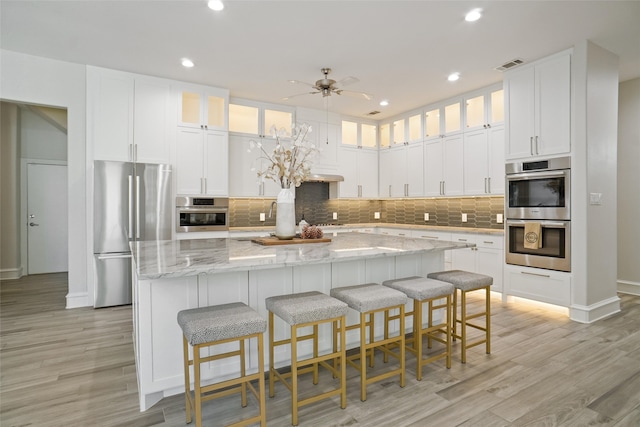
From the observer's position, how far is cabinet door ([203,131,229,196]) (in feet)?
15.5

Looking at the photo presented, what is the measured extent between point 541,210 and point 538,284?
835 mm

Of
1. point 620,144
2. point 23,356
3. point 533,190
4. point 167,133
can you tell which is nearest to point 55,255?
point 167,133

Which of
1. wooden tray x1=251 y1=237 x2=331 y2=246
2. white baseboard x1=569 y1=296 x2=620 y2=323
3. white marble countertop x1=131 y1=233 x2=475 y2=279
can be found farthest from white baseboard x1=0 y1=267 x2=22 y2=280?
white baseboard x1=569 y1=296 x2=620 y2=323

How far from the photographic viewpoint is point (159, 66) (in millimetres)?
4027

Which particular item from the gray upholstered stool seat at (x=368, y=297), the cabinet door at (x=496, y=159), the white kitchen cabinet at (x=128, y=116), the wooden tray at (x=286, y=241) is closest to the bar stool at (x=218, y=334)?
the gray upholstered stool seat at (x=368, y=297)

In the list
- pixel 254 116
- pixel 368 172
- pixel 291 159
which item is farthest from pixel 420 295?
pixel 368 172

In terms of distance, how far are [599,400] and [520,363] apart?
52 cm

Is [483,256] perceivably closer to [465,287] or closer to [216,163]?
[465,287]

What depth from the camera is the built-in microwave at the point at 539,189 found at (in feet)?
11.9

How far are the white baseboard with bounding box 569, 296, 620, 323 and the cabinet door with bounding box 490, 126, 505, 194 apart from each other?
1597mm

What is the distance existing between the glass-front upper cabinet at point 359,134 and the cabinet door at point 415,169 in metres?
0.83

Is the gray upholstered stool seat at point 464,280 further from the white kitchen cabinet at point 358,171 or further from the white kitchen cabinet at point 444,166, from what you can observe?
the white kitchen cabinet at point 358,171

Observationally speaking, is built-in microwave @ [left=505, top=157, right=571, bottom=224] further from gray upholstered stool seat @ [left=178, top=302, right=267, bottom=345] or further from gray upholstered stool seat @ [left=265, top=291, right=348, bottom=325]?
gray upholstered stool seat @ [left=178, top=302, right=267, bottom=345]

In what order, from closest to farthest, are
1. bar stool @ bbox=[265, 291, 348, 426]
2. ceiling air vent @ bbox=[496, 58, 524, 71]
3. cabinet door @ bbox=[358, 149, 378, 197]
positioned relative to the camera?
bar stool @ bbox=[265, 291, 348, 426] < ceiling air vent @ bbox=[496, 58, 524, 71] < cabinet door @ bbox=[358, 149, 378, 197]
